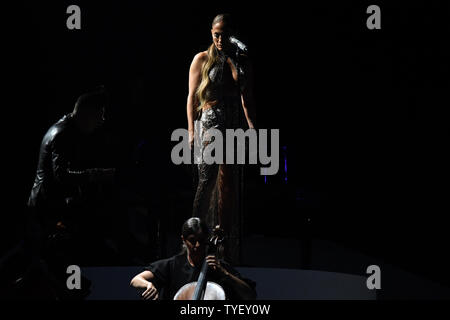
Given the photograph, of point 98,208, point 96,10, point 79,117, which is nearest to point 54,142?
point 79,117

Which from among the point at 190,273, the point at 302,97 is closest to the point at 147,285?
the point at 190,273

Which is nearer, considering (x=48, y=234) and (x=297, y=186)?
(x=48, y=234)

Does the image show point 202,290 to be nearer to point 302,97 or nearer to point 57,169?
point 57,169

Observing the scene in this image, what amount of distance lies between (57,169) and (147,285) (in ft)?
4.02

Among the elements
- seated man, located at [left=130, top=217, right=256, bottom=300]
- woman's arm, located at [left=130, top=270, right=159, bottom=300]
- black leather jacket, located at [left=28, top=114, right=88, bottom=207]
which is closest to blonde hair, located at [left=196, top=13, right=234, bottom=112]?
black leather jacket, located at [left=28, top=114, right=88, bottom=207]

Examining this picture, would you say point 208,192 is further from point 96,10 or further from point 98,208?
point 96,10

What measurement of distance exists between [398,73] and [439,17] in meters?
0.57

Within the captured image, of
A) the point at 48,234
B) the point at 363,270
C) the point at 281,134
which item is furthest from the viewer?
the point at 281,134

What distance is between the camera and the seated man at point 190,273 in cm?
411

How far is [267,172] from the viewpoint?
6234mm

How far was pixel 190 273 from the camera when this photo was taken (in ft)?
13.9

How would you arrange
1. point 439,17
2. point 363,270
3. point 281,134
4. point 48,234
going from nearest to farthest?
1. point 48,234
2. point 439,17
3. point 363,270
4. point 281,134

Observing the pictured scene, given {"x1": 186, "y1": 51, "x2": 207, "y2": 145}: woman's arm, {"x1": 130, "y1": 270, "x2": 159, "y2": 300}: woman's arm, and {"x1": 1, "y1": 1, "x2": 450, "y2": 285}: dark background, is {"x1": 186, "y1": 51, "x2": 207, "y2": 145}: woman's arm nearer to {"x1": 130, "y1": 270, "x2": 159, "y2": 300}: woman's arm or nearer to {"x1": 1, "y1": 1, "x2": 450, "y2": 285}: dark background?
{"x1": 1, "y1": 1, "x2": 450, "y2": 285}: dark background

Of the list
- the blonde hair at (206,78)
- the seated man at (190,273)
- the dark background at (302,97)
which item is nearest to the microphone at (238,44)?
the blonde hair at (206,78)
